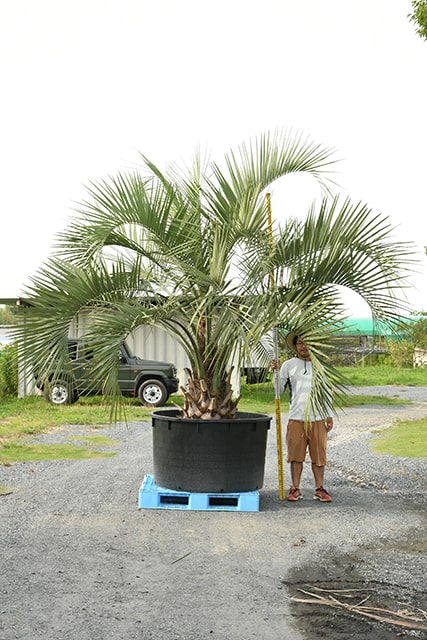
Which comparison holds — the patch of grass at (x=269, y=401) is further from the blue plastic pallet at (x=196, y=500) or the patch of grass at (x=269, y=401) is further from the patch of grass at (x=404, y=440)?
the blue plastic pallet at (x=196, y=500)

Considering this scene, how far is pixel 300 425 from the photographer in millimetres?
9031

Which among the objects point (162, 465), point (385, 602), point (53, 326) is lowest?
point (385, 602)

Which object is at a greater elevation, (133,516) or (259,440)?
(259,440)

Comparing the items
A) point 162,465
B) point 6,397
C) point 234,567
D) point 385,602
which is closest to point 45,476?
point 162,465

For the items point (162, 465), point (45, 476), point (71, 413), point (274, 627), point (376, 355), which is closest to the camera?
point (274, 627)

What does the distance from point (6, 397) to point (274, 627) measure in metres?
18.9

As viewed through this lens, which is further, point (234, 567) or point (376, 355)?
point (376, 355)

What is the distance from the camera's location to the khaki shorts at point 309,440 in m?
8.99

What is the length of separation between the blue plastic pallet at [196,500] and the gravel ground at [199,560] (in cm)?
14

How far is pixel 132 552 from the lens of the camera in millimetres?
6781

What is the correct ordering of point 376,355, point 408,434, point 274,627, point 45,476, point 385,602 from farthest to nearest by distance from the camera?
point 376,355 → point 408,434 → point 45,476 → point 385,602 → point 274,627

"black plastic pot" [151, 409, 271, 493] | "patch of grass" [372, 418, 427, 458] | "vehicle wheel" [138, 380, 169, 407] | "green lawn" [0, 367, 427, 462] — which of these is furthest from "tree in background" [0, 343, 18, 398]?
"black plastic pot" [151, 409, 271, 493]

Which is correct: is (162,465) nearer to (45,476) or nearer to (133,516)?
(133,516)

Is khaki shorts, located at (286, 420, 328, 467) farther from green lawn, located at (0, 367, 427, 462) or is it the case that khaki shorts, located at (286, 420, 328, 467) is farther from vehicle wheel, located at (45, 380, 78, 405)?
vehicle wheel, located at (45, 380, 78, 405)
